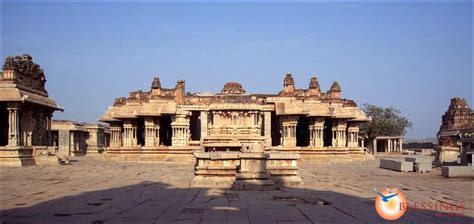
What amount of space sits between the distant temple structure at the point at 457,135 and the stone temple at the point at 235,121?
6590 millimetres

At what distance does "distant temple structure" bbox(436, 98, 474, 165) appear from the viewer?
25.5 meters

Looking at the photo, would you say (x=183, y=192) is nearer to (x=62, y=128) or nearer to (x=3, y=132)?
(x=3, y=132)

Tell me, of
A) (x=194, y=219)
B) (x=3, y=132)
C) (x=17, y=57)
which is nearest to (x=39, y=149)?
(x=3, y=132)

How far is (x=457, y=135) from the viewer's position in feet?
131

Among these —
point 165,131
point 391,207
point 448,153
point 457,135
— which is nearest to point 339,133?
point 448,153

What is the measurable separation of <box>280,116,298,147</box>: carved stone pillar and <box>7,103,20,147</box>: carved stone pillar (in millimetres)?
19118

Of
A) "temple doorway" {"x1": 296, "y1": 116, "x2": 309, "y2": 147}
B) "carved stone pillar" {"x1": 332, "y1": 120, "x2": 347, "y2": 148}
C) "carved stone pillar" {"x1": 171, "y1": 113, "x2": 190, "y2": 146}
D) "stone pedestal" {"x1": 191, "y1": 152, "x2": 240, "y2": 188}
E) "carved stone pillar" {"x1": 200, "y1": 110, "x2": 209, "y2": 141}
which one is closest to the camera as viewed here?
"stone pedestal" {"x1": 191, "y1": 152, "x2": 240, "y2": 188}

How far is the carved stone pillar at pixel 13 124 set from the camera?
28.4m

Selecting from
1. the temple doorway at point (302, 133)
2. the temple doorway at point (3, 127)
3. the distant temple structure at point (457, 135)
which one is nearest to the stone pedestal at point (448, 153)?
the distant temple structure at point (457, 135)

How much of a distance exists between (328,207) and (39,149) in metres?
24.4

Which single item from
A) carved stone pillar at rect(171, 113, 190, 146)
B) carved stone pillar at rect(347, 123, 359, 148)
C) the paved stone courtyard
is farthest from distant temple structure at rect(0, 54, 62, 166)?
carved stone pillar at rect(347, 123, 359, 148)

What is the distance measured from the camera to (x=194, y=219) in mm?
8320

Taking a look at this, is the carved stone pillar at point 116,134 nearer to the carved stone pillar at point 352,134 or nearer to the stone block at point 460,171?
the carved stone pillar at point 352,134

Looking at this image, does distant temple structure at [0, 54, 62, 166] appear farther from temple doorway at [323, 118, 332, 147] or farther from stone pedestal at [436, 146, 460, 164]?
stone pedestal at [436, 146, 460, 164]
